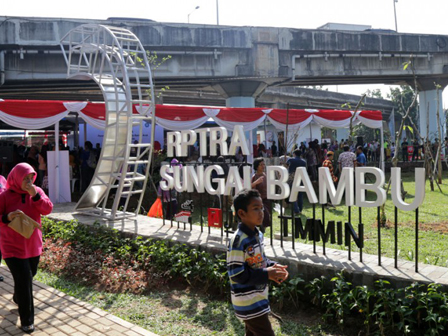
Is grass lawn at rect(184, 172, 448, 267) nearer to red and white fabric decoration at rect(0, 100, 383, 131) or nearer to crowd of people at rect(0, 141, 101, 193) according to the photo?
red and white fabric decoration at rect(0, 100, 383, 131)

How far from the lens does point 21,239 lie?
4.64 metres

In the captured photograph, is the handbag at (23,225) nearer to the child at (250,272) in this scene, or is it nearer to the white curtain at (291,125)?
the child at (250,272)

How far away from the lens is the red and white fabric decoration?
12.2 metres

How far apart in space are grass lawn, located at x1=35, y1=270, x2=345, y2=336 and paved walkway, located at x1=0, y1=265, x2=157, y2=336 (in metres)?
0.21

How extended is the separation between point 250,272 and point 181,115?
11565mm

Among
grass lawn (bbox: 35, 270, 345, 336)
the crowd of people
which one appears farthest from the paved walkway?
the crowd of people

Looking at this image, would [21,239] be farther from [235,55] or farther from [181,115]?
[235,55]

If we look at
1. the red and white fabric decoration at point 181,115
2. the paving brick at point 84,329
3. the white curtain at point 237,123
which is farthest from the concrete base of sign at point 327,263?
the white curtain at point 237,123

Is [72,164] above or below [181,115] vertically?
below

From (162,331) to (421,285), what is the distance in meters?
2.45

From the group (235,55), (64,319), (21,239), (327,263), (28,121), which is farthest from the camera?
(235,55)

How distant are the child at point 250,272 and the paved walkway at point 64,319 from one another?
155cm

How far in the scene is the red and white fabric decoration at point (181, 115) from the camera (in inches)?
482

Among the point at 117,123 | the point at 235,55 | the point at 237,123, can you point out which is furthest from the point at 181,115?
the point at 235,55
